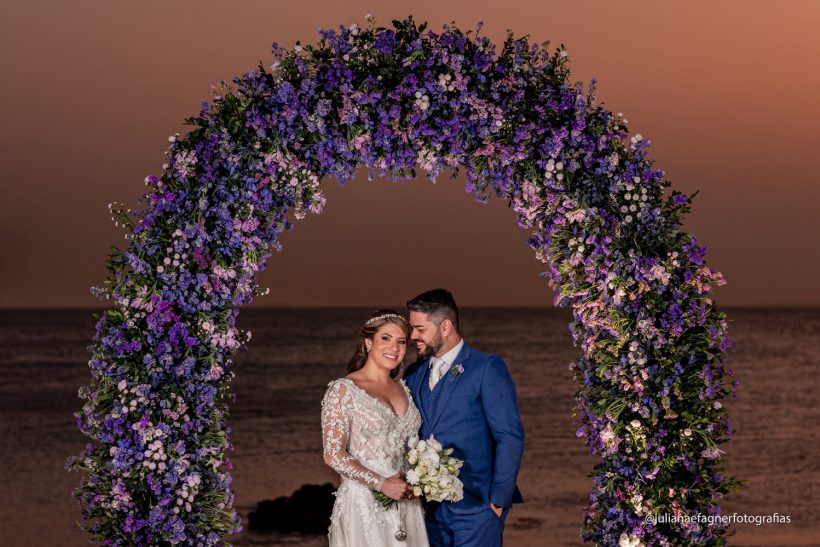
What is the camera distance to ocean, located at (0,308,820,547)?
14773 millimetres

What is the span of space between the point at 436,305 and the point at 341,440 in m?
1.00

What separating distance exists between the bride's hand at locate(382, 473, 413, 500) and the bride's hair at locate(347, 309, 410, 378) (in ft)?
2.44

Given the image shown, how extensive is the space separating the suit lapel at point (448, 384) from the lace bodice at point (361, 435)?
0.90ft

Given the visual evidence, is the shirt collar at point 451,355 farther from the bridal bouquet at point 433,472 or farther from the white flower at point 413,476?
the white flower at point 413,476

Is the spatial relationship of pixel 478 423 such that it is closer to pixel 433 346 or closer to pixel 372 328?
pixel 433 346

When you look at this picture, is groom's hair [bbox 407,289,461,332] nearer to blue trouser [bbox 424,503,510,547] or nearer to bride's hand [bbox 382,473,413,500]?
bride's hand [bbox 382,473,413,500]

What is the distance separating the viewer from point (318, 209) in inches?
272

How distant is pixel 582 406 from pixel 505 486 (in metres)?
0.85

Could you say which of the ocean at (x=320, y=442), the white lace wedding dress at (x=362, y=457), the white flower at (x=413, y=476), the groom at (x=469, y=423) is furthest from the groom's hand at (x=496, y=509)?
the ocean at (x=320, y=442)

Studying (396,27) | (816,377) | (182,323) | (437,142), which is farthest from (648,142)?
(816,377)

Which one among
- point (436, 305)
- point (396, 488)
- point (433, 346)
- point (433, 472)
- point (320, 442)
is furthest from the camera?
point (320, 442)

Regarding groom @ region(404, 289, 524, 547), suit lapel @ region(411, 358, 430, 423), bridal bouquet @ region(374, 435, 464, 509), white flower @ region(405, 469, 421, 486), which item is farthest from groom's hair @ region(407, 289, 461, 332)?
white flower @ region(405, 469, 421, 486)

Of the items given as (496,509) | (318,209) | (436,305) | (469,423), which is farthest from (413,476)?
(318,209)

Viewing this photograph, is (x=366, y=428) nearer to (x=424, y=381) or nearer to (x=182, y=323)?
(x=424, y=381)
